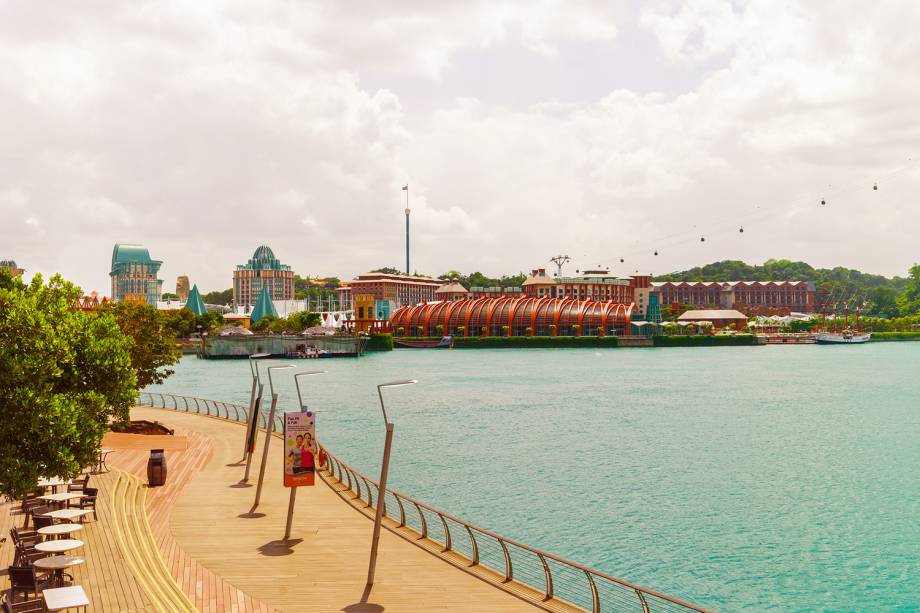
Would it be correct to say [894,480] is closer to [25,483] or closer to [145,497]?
[145,497]

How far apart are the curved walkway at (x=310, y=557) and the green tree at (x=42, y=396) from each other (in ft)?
12.7

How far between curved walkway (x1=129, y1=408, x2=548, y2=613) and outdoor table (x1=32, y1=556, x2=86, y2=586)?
2.48 m

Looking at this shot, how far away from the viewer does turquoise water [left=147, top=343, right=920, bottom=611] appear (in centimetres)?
2817

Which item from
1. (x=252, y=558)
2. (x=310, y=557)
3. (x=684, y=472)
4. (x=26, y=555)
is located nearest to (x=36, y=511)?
(x=26, y=555)

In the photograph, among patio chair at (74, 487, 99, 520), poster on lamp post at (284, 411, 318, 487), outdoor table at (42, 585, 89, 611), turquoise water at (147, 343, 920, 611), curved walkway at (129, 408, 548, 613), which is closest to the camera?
outdoor table at (42, 585, 89, 611)

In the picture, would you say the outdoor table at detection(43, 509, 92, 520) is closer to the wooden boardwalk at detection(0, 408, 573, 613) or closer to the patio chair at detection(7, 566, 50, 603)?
the wooden boardwalk at detection(0, 408, 573, 613)

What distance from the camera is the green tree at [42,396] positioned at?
17.6m

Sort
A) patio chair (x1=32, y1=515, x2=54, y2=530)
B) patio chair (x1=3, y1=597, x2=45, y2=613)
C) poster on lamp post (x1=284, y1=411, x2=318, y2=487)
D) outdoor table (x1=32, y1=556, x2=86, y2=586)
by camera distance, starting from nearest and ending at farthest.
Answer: patio chair (x1=3, y1=597, x2=45, y2=613) → outdoor table (x1=32, y1=556, x2=86, y2=586) → patio chair (x1=32, y1=515, x2=54, y2=530) → poster on lamp post (x1=284, y1=411, x2=318, y2=487)

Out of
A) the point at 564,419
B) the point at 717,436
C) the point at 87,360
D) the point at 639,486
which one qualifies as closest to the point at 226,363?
the point at 564,419

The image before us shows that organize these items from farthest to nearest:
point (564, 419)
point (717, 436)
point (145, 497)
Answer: point (564, 419), point (717, 436), point (145, 497)

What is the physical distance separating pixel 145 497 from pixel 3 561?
8091mm

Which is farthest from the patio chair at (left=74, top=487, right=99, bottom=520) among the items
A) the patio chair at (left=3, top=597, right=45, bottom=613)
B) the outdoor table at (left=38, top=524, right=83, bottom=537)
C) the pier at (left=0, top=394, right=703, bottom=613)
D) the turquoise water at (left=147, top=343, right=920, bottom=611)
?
the turquoise water at (left=147, top=343, right=920, bottom=611)

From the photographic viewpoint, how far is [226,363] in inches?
6624

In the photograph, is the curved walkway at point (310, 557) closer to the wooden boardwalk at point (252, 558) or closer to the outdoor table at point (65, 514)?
the wooden boardwalk at point (252, 558)
